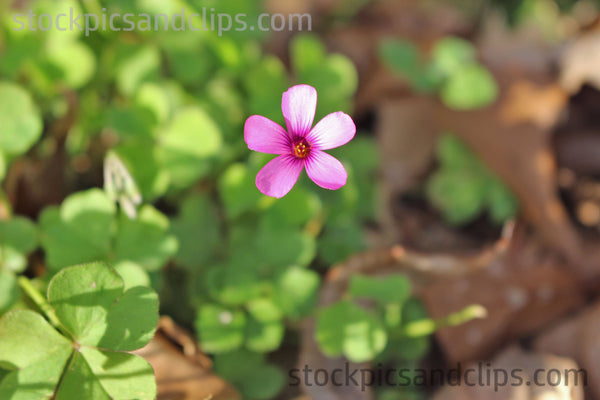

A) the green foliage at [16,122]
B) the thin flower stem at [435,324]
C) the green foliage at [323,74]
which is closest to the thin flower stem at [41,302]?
the green foliage at [16,122]

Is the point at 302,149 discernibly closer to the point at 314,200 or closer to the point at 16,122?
the point at 314,200

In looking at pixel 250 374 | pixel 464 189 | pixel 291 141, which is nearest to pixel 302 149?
pixel 291 141

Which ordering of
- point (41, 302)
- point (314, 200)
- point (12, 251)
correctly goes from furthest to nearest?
point (314, 200) < point (12, 251) < point (41, 302)

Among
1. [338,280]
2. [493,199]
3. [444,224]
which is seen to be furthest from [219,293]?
[493,199]

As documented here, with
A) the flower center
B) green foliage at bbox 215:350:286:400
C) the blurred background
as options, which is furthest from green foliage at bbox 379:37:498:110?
green foliage at bbox 215:350:286:400

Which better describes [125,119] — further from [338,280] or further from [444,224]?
[444,224]

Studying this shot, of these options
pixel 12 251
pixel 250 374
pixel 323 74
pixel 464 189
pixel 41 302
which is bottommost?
pixel 250 374
